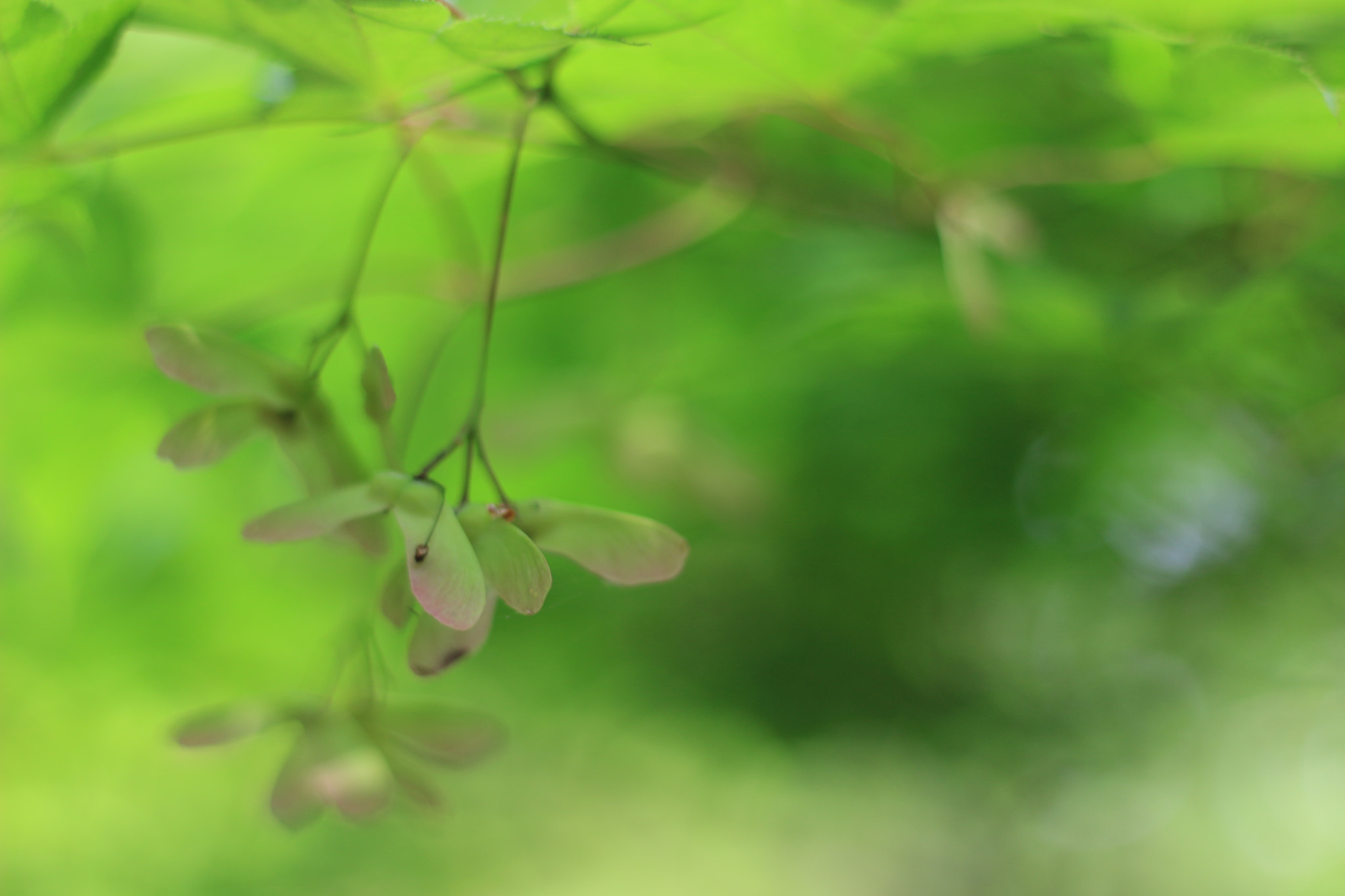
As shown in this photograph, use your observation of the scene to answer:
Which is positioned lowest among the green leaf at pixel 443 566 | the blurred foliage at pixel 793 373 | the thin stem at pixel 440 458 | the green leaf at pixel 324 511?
the blurred foliage at pixel 793 373

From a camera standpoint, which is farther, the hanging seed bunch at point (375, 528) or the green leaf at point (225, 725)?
the green leaf at point (225, 725)

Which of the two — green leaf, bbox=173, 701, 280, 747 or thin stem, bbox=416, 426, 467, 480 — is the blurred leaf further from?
thin stem, bbox=416, 426, 467, 480

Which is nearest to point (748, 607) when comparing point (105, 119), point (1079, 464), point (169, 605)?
point (1079, 464)

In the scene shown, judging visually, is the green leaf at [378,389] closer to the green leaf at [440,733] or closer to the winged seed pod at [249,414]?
the winged seed pod at [249,414]

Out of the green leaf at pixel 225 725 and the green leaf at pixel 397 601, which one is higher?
the green leaf at pixel 397 601

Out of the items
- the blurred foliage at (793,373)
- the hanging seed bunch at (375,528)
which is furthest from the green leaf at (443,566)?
the blurred foliage at (793,373)

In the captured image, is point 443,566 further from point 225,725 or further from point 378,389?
point 225,725

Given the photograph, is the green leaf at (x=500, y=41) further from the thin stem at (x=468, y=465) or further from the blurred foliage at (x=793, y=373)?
the thin stem at (x=468, y=465)

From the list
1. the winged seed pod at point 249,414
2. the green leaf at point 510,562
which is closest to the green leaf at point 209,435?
the winged seed pod at point 249,414
